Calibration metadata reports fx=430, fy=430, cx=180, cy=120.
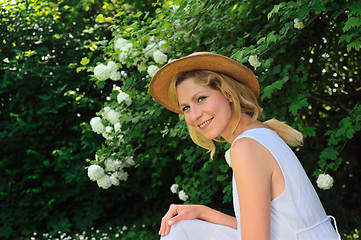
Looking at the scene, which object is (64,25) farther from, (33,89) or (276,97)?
(276,97)

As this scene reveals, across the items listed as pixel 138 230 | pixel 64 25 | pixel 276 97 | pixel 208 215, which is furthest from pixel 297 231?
pixel 64 25

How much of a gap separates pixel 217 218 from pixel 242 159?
0.68 meters

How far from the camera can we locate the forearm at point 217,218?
2.11m

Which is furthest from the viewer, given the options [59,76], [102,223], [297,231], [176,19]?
[102,223]

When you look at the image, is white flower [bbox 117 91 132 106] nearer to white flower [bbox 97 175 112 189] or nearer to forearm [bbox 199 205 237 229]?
white flower [bbox 97 175 112 189]

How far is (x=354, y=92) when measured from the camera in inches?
179

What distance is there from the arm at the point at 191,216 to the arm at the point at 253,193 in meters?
0.55

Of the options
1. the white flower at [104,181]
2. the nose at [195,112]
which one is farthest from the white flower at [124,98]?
the nose at [195,112]

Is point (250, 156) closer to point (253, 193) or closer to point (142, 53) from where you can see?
point (253, 193)

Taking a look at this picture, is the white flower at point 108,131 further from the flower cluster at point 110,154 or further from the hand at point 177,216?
the hand at point 177,216

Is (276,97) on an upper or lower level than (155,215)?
upper

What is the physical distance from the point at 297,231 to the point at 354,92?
332cm

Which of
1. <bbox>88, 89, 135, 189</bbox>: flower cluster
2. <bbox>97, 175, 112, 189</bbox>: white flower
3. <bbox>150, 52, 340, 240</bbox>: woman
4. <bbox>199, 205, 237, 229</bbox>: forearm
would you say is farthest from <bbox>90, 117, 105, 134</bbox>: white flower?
<bbox>199, 205, 237, 229</bbox>: forearm

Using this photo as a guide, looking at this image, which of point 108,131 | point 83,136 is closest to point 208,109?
point 108,131
